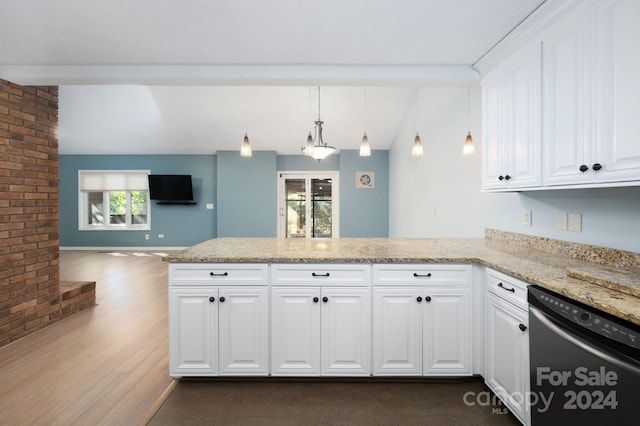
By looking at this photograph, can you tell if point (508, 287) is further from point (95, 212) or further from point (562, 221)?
point (95, 212)

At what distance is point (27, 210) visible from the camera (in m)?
3.13

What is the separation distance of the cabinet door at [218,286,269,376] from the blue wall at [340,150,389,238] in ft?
18.7

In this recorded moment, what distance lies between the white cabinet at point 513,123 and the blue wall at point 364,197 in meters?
5.09

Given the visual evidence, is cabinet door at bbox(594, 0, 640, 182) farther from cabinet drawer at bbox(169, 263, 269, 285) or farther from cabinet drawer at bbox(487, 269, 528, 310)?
cabinet drawer at bbox(169, 263, 269, 285)

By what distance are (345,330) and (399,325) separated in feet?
1.17

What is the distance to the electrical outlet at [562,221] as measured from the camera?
2226 millimetres

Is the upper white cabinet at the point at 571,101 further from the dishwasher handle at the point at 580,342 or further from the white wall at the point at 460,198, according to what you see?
the dishwasher handle at the point at 580,342

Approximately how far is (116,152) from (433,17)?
8422 millimetres

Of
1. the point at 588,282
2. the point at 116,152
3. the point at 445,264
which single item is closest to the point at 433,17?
the point at 445,264

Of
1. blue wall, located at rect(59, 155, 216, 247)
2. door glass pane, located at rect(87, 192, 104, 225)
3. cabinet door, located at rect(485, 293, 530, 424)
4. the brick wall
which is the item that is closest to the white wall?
cabinet door, located at rect(485, 293, 530, 424)

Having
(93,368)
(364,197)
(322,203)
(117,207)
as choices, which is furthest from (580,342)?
(117,207)

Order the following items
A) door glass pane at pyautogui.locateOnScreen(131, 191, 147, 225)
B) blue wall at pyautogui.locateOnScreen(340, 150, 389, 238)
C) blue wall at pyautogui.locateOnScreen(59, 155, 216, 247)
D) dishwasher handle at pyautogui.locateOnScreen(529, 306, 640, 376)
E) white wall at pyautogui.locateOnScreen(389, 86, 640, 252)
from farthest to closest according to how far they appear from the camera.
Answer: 1. door glass pane at pyautogui.locateOnScreen(131, 191, 147, 225)
2. blue wall at pyautogui.locateOnScreen(59, 155, 216, 247)
3. blue wall at pyautogui.locateOnScreen(340, 150, 389, 238)
4. white wall at pyautogui.locateOnScreen(389, 86, 640, 252)
5. dishwasher handle at pyautogui.locateOnScreen(529, 306, 640, 376)

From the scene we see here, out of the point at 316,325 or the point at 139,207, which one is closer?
the point at 316,325

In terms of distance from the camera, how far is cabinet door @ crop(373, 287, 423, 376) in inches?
86.4
